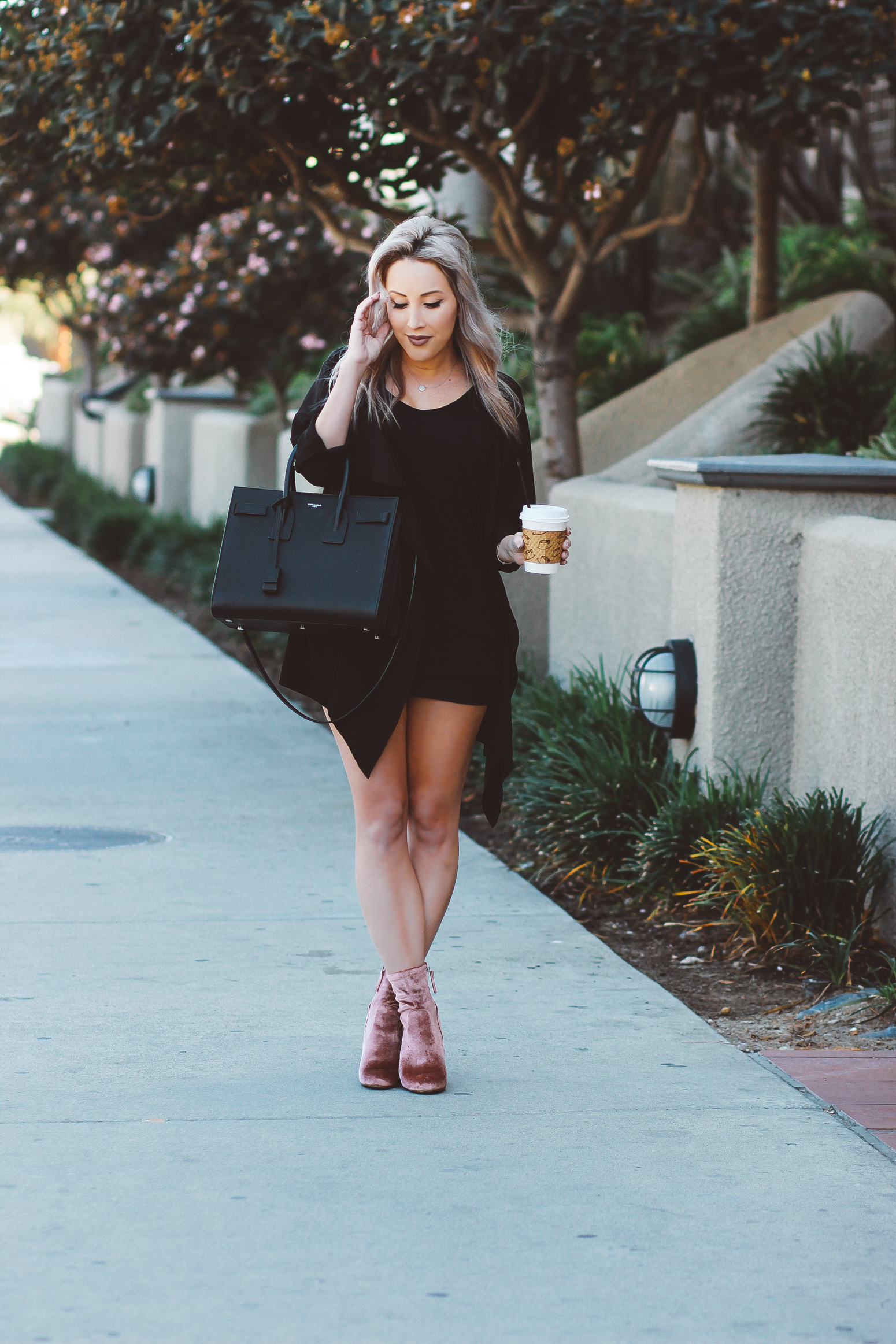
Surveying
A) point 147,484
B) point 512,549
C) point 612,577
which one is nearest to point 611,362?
point 612,577

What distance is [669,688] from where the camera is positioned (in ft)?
20.0

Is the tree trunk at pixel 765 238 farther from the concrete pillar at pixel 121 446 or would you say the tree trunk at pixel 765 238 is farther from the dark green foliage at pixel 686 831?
the concrete pillar at pixel 121 446

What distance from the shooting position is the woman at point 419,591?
→ 3.84m

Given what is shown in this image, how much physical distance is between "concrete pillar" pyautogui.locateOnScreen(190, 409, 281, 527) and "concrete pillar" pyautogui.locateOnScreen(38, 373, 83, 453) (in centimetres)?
935

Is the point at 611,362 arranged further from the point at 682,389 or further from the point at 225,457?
the point at 225,457

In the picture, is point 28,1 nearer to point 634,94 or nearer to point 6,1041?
point 634,94

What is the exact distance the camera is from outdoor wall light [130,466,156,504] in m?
17.2

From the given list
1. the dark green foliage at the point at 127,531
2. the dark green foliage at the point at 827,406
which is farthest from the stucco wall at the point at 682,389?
the dark green foliage at the point at 127,531

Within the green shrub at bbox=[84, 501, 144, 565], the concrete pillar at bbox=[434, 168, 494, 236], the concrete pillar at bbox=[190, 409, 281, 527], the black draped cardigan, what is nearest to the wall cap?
the black draped cardigan

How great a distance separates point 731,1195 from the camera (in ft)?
11.2

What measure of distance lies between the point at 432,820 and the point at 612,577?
12.0ft

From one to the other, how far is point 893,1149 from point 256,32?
5.62 m

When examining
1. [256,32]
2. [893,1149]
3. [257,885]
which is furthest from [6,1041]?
[256,32]

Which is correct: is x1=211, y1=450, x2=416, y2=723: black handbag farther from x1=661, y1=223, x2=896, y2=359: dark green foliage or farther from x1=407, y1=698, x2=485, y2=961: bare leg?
x1=661, y1=223, x2=896, y2=359: dark green foliage
